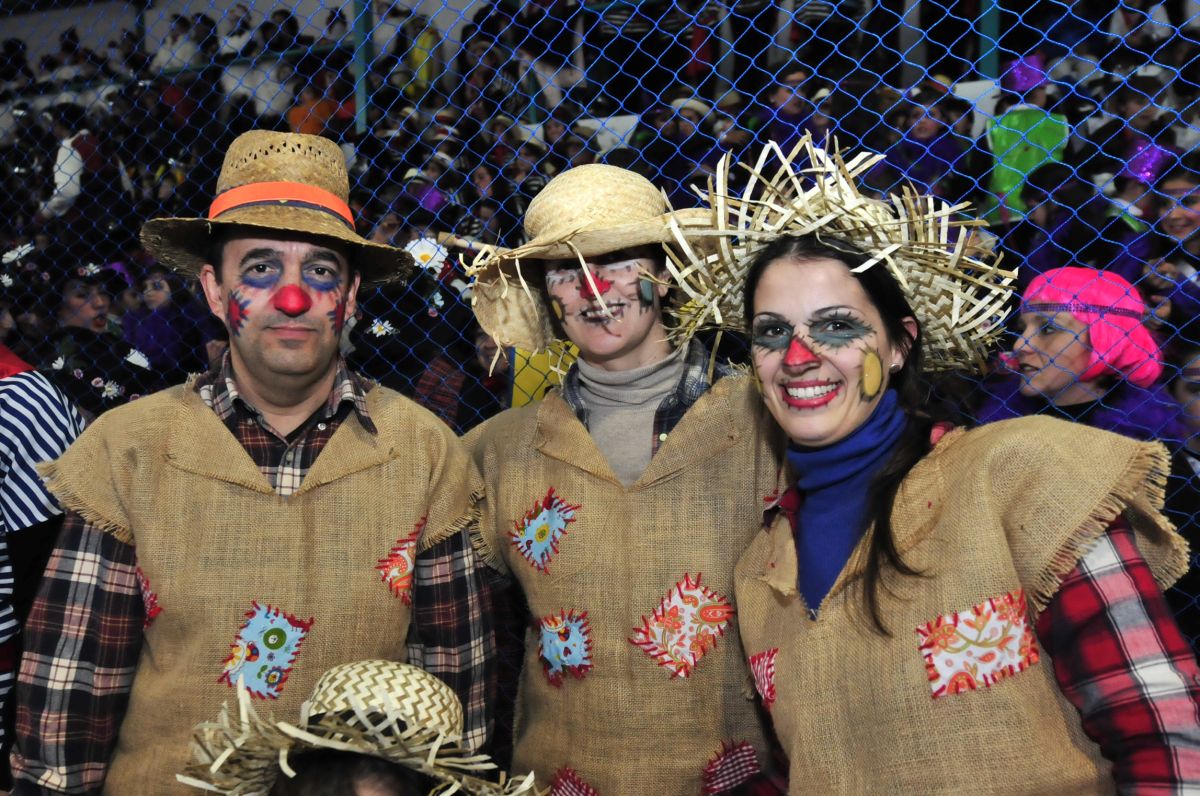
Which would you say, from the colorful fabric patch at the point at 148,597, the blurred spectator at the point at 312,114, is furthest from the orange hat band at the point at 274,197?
the blurred spectator at the point at 312,114

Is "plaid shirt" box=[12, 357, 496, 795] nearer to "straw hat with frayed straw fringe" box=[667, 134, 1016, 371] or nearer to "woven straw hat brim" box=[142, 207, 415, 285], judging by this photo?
"woven straw hat brim" box=[142, 207, 415, 285]

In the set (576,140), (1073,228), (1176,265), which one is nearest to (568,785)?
(1176,265)

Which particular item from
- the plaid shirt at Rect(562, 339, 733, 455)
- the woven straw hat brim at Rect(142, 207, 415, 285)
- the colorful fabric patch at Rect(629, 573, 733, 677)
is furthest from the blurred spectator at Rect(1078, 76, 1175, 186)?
the woven straw hat brim at Rect(142, 207, 415, 285)

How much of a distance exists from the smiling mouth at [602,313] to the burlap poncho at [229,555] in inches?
20.0

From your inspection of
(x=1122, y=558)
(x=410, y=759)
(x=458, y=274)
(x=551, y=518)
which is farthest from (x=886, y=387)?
(x=458, y=274)

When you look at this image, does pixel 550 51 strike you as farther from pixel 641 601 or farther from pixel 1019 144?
pixel 641 601

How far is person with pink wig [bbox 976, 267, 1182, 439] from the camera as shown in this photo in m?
2.83

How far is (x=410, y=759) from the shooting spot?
5.18ft

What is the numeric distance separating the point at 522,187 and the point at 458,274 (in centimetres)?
52

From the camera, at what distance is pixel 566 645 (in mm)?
2287

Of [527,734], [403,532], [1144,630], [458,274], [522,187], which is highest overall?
[522,187]

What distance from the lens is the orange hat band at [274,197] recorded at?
2326mm

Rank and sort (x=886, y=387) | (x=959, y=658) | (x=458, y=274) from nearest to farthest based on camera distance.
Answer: (x=959, y=658), (x=886, y=387), (x=458, y=274)

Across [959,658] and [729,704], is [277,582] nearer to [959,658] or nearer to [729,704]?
[729,704]
